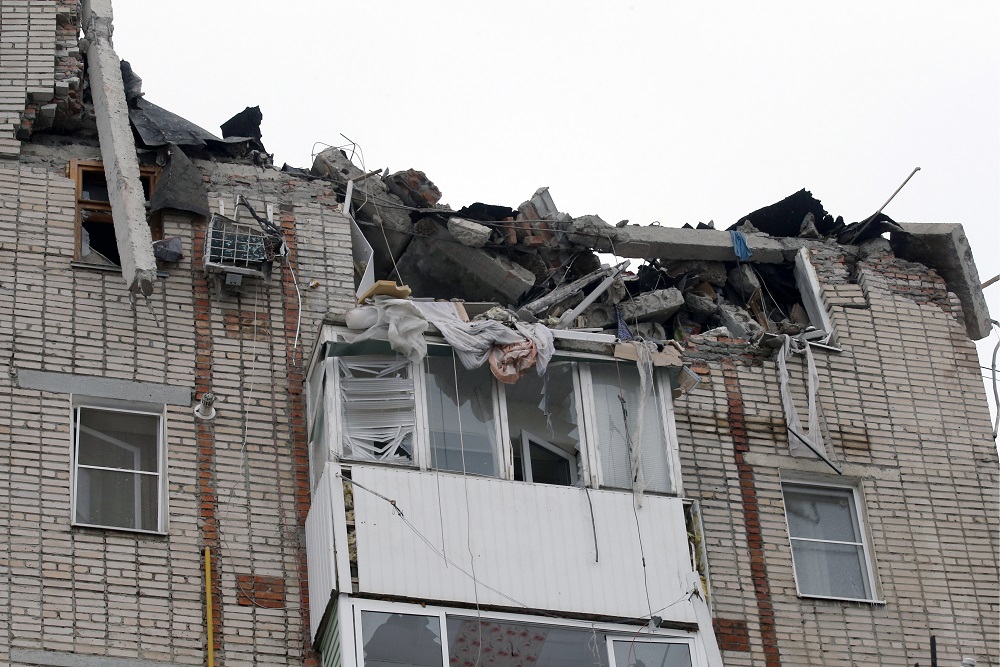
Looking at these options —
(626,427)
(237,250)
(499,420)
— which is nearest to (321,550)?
(499,420)

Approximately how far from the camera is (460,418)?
52.1ft

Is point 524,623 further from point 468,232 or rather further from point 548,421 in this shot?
point 468,232

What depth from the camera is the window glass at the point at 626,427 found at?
631 inches

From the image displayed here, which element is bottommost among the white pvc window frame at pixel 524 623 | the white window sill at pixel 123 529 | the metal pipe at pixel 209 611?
the white pvc window frame at pixel 524 623

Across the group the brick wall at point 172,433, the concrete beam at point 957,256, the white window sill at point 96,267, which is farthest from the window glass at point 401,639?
the concrete beam at point 957,256

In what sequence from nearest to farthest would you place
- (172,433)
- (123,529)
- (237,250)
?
(123,529) → (172,433) → (237,250)

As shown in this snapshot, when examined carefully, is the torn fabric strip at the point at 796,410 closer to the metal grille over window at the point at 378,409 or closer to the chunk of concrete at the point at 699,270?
the chunk of concrete at the point at 699,270

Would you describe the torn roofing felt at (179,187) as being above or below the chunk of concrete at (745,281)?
above

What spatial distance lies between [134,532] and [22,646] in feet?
4.69

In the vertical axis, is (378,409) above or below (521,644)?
above

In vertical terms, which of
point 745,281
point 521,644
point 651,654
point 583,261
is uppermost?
point 583,261

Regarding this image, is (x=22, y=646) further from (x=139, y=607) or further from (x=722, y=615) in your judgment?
(x=722, y=615)

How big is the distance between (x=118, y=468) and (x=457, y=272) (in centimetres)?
485

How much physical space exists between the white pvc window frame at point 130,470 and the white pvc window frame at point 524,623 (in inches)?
85.8
